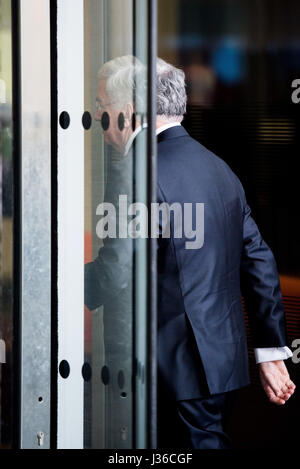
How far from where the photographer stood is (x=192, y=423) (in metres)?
2.94

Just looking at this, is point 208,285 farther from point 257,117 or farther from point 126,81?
point 257,117

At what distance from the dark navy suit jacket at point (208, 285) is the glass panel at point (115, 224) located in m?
0.51

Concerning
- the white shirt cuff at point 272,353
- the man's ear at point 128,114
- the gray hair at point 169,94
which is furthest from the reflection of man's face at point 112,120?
the white shirt cuff at point 272,353

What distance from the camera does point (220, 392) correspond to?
9.60 ft

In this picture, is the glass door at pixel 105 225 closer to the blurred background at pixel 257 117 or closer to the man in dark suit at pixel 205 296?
the man in dark suit at pixel 205 296

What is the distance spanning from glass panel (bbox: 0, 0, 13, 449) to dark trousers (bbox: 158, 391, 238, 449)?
0.63 m

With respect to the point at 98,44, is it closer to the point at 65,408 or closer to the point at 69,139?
the point at 69,139

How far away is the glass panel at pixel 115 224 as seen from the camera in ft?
7.26

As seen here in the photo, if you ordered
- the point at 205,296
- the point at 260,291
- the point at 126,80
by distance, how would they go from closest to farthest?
the point at 126,80 < the point at 205,296 < the point at 260,291

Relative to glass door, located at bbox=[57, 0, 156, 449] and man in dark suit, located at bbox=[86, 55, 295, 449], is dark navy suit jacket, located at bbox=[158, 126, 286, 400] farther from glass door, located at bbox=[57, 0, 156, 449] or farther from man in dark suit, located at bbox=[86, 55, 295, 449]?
glass door, located at bbox=[57, 0, 156, 449]

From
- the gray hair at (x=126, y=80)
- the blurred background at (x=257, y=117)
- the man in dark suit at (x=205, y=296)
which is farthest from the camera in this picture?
the blurred background at (x=257, y=117)

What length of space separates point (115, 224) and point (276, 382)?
107cm

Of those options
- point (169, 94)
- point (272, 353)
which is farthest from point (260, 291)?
point (169, 94)

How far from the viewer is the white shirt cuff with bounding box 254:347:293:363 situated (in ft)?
10.2
